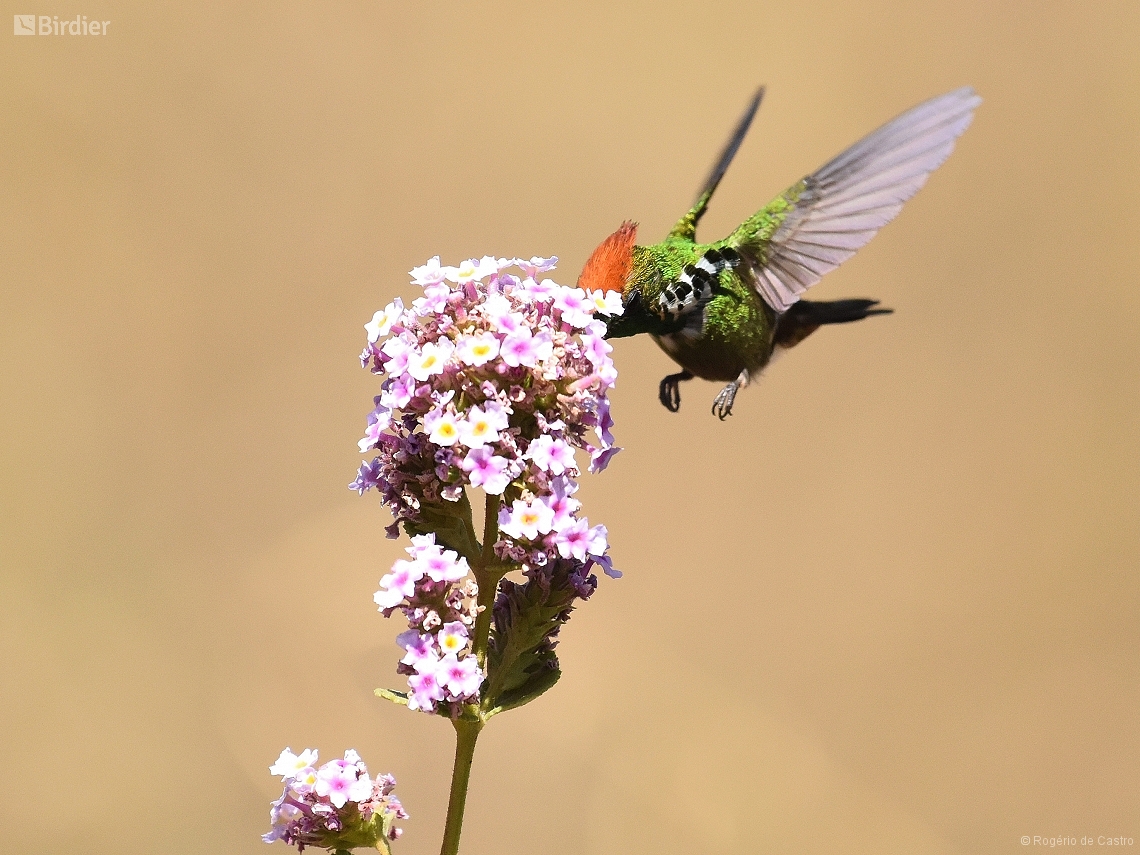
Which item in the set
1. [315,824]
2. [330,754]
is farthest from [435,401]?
[330,754]

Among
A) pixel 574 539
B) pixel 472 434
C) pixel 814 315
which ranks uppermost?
pixel 814 315

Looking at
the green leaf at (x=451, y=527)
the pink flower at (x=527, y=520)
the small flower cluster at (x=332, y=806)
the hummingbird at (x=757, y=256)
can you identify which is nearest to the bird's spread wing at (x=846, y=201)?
the hummingbird at (x=757, y=256)

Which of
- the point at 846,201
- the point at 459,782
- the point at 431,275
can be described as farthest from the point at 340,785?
the point at 846,201

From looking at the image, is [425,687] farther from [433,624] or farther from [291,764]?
[291,764]

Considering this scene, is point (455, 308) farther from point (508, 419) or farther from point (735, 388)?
point (735, 388)

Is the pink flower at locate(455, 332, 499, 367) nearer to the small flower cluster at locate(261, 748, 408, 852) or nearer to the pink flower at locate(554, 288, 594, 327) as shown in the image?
the pink flower at locate(554, 288, 594, 327)
